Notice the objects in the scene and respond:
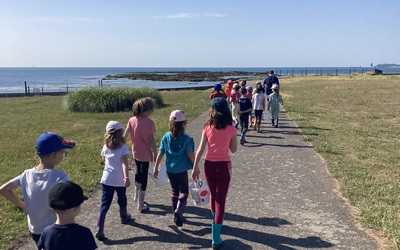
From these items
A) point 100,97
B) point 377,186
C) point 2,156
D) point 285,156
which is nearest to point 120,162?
point 377,186

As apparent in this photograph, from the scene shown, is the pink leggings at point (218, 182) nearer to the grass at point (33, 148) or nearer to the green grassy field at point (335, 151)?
the green grassy field at point (335, 151)

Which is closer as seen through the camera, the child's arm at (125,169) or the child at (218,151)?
the child at (218,151)

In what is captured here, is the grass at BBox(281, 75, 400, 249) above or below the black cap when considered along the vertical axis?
below

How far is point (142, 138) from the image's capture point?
5.46m

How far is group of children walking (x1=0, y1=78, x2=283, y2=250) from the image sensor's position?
104 inches

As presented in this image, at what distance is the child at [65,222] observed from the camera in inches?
100

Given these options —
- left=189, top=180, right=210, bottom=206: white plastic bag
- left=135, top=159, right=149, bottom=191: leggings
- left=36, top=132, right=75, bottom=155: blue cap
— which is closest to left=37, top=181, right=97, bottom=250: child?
left=36, top=132, right=75, bottom=155: blue cap

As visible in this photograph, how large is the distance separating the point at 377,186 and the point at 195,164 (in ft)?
12.4

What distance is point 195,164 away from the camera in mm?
4680

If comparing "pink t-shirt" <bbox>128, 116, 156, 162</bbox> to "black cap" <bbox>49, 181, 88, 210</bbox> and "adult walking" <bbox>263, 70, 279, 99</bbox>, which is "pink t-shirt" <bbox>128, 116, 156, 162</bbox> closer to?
"black cap" <bbox>49, 181, 88, 210</bbox>

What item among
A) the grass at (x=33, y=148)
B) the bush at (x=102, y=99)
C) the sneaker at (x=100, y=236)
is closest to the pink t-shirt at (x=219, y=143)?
the sneaker at (x=100, y=236)

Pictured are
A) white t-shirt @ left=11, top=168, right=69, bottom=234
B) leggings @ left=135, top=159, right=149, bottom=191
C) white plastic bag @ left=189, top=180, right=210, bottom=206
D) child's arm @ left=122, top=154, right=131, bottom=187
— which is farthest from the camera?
leggings @ left=135, top=159, right=149, bottom=191

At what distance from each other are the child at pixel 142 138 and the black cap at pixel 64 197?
2.79 meters

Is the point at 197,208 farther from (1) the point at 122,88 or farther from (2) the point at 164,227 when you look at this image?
(1) the point at 122,88
